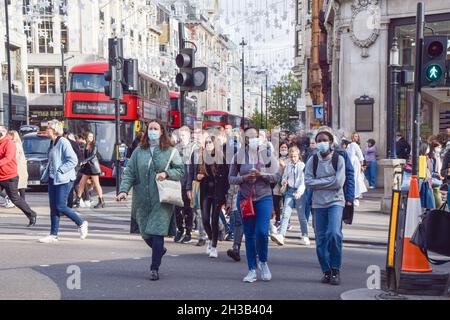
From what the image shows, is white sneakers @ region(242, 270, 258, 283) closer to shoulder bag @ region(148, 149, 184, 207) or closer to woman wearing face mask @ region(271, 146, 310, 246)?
shoulder bag @ region(148, 149, 184, 207)

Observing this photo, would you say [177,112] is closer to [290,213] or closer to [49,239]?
[290,213]

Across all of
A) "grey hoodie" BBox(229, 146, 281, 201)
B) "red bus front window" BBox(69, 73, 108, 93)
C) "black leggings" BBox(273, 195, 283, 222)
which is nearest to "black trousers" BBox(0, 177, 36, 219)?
"black leggings" BBox(273, 195, 283, 222)

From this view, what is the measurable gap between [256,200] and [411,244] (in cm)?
172

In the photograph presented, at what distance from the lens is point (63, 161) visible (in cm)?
1080

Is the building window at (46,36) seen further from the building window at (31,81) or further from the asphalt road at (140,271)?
the asphalt road at (140,271)

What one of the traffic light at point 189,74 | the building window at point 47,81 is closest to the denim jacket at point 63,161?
the traffic light at point 189,74

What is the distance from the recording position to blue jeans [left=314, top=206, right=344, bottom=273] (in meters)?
7.95

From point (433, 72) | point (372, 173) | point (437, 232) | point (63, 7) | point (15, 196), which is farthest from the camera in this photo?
point (63, 7)

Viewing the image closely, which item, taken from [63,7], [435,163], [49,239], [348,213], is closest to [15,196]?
[49,239]

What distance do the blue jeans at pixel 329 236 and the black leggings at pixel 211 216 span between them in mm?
1974

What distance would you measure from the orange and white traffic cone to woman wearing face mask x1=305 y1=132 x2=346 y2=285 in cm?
69

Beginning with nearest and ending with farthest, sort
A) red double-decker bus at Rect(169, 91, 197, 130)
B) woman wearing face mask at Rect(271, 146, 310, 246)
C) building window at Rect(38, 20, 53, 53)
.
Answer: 1. woman wearing face mask at Rect(271, 146, 310, 246)
2. red double-decker bus at Rect(169, 91, 197, 130)
3. building window at Rect(38, 20, 53, 53)

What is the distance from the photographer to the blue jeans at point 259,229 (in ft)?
26.5

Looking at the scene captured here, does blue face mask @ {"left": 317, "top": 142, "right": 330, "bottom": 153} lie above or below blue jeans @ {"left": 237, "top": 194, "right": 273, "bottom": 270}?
above
